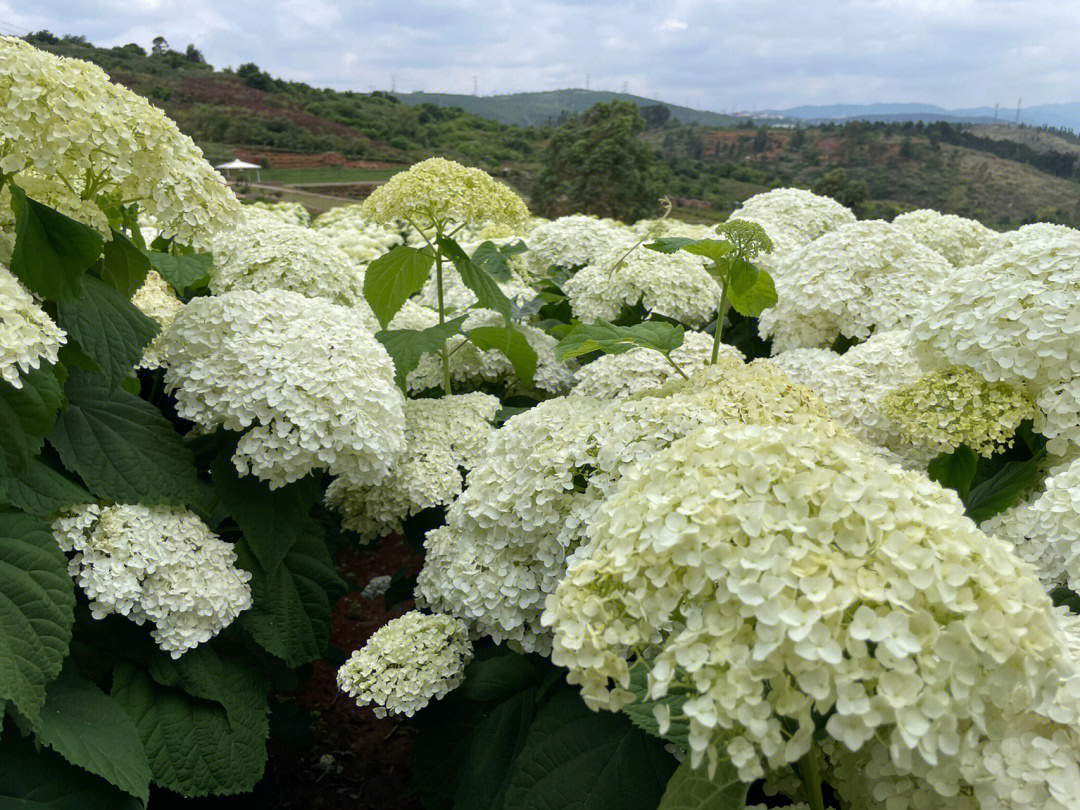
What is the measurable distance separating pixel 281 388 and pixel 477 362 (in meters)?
1.36

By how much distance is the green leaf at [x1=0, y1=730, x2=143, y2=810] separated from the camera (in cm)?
174

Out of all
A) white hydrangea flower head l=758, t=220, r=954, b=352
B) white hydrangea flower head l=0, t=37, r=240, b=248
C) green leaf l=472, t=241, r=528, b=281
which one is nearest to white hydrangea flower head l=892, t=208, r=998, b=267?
white hydrangea flower head l=758, t=220, r=954, b=352

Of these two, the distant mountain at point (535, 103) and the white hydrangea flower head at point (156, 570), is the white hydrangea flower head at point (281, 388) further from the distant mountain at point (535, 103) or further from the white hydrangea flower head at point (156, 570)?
the distant mountain at point (535, 103)

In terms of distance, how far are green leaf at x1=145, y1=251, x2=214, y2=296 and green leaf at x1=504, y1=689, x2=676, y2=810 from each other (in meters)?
2.11

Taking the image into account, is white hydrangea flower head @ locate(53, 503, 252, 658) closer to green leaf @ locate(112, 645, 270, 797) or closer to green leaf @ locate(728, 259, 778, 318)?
green leaf @ locate(112, 645, 270, 797)

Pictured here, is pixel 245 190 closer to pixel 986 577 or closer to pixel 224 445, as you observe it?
pixel 224 445

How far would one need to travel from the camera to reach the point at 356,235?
5.66m

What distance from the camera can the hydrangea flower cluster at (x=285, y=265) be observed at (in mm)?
3094

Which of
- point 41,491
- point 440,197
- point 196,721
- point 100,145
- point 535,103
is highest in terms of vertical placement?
point 535,103

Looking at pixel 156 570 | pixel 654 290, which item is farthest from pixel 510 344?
pixel 156 570

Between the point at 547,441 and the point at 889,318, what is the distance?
1542 mm

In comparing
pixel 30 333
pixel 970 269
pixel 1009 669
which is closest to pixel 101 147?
pixel 30 333

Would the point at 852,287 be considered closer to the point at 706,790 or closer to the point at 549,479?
the point at 549,479

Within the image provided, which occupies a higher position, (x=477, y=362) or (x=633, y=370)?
(x=633, y=370)
